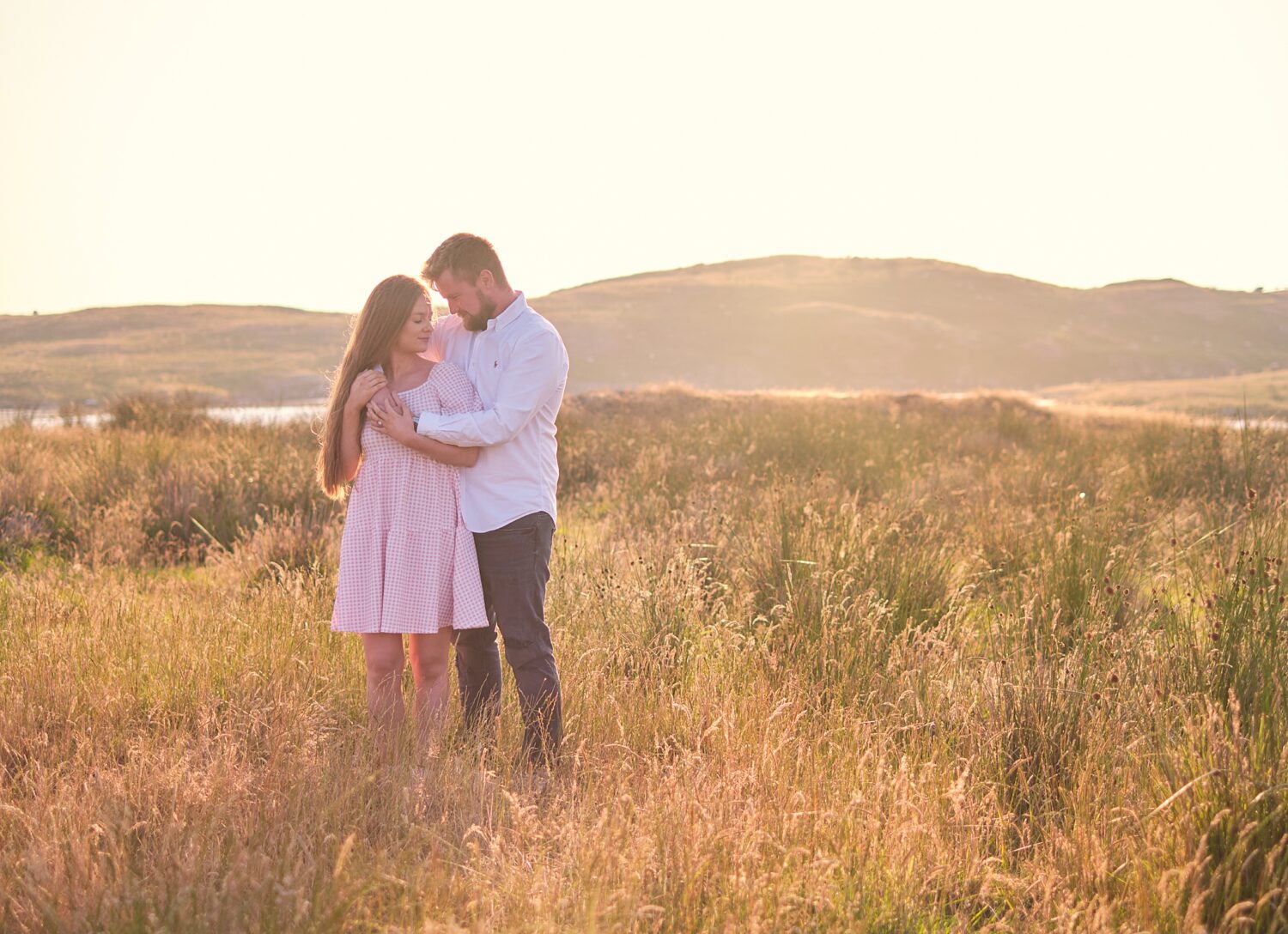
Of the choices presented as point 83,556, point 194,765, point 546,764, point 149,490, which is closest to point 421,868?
point 546,764

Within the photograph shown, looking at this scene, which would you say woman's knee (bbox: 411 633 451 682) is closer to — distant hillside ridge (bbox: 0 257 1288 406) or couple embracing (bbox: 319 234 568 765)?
couple embracing (bbox: 319 234 568 765)

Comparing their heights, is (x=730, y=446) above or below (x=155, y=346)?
below

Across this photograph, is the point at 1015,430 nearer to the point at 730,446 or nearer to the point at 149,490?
the point at 730,446

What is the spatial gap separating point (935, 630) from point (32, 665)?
3.90 meters

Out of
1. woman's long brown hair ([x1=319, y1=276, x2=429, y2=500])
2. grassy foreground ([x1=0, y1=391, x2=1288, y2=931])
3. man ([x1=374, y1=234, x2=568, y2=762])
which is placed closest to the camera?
grassy foreground ([x1=0, y1=391, x2=1288, y2=931])

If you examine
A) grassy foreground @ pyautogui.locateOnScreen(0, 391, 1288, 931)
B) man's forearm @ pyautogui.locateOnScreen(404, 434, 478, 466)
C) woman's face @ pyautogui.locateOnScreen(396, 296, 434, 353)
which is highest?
woman's face @ pyautogui.locateOnScreen(396, 296, 434, 353)

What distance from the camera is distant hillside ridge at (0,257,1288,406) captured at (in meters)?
75.9

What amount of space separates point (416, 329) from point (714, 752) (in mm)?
1935

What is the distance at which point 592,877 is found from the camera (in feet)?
8.12

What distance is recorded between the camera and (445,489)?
3.76 metres

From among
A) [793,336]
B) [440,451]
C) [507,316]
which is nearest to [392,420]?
[440,451]

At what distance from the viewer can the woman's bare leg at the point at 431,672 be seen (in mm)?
3803

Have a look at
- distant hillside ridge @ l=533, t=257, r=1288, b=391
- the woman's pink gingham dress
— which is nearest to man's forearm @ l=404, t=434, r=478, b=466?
the woman's pink gingham dress

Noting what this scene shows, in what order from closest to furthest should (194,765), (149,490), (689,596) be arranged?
(194,765)
(689,596)
(149,490)
